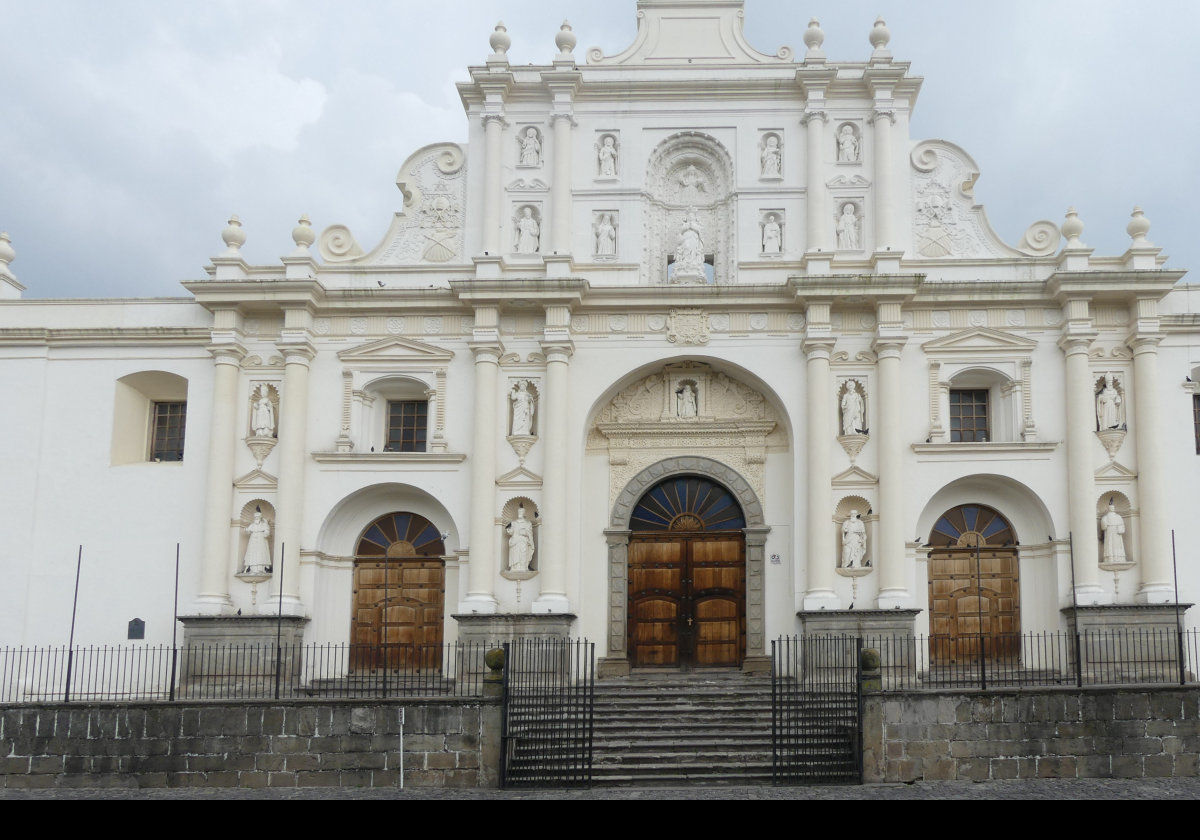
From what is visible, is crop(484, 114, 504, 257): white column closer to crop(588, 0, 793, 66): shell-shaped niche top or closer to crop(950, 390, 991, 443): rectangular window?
crop(588, 0, 793, 66): shell-shaped niche top

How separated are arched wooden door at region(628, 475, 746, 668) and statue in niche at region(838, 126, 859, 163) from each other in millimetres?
6986

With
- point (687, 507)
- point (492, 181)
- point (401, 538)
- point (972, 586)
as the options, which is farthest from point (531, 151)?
point (972, 586)

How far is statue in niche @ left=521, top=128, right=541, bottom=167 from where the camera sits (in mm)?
24156

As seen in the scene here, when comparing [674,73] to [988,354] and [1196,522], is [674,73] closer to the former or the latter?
[988,354]

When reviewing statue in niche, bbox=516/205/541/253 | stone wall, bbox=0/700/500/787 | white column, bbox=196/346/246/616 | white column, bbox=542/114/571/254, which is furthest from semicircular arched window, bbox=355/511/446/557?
stone wall, bbox=0/700/500/787

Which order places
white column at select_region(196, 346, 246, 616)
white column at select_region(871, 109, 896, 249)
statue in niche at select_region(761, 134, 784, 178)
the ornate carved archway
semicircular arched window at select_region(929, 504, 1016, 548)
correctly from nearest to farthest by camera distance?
1. white column at select_region(196, 346, 246, 616)
2. the ornate carved archway
3. semicircular arched window at select_region(929, 504, 1016, 548)
4. white column at select_region(871, 109, 896, 249)
5. statue in niche at select_region(761, 134, 784, 178)

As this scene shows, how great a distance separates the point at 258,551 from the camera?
22.3 metres

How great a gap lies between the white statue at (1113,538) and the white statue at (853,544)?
14.1ft

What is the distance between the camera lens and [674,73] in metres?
24.3

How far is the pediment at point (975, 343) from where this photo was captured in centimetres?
2261

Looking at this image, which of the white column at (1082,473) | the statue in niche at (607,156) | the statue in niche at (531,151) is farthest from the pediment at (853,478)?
the statue in niche at (531,151)

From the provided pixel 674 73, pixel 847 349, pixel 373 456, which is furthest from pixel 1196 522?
pixel 373 456

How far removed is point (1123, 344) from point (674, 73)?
10.2 metres

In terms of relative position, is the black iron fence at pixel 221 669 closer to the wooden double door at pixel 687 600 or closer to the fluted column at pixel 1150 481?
the wooden double door at pixel 687 600
